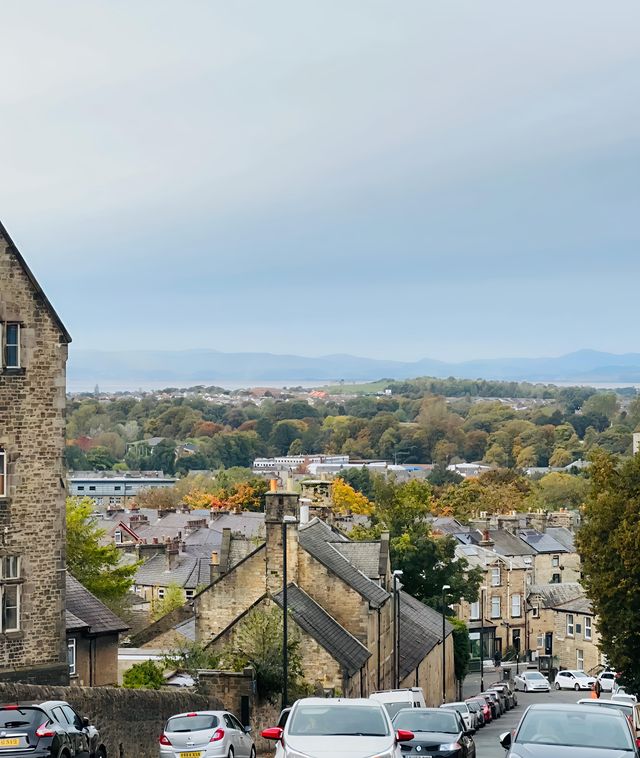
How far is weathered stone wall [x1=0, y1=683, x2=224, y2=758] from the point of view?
29.6 meters

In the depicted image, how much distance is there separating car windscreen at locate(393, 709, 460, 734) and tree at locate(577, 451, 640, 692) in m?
22.6

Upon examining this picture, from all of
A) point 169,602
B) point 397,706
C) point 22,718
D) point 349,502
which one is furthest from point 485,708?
point 349,502

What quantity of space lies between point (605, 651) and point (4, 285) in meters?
26.9

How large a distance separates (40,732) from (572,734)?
28.2 ft

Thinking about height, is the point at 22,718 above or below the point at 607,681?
above

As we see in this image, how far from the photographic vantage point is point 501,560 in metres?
118

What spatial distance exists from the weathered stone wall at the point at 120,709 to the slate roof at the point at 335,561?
1890cm

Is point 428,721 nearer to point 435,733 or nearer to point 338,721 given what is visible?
point 435,733

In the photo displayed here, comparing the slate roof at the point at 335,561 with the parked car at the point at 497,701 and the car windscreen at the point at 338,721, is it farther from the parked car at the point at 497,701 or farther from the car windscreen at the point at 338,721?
the car windscreen at the point at 338,721

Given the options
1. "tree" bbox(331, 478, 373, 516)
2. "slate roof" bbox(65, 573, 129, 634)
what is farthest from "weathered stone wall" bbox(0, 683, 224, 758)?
"tree" bbox(331, 478, 373, 516)

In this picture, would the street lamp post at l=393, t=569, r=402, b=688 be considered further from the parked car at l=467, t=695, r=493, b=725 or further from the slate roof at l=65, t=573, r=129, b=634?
the slate roof at l=65, t=573, r=129, b=634

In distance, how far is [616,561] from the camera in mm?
54344

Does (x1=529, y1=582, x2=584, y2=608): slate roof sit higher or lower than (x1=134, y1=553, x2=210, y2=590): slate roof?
lower

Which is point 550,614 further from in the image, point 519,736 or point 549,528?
point 519,736
